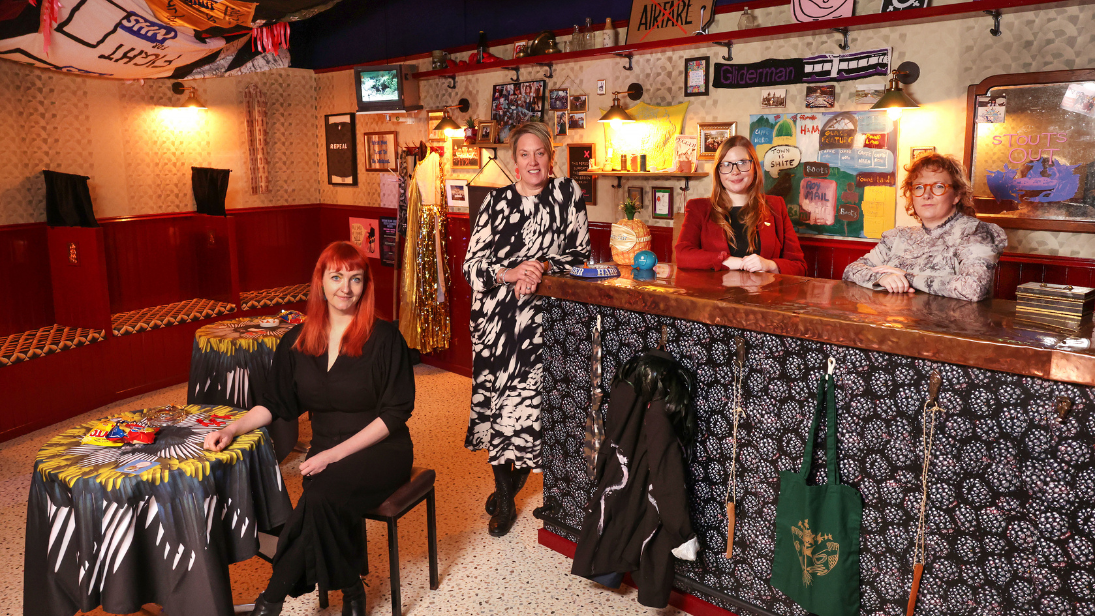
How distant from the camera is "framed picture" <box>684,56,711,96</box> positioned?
4652 mm

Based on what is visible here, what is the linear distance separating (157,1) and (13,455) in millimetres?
2889

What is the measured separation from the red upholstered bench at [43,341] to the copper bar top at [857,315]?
389cm

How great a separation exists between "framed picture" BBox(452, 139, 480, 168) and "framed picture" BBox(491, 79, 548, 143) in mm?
300

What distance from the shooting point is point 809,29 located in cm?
405

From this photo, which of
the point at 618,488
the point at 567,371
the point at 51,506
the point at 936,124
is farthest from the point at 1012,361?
the point at 51,506

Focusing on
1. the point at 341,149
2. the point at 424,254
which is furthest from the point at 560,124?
the point at 341,149

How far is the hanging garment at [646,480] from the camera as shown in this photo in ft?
8.75

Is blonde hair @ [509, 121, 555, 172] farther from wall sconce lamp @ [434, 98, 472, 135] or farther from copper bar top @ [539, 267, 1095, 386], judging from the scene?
wall sconce lamp @ [434, 98, 472, 135]

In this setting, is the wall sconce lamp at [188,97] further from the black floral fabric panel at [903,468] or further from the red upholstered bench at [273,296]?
the black floral fabric panel at [903,468]

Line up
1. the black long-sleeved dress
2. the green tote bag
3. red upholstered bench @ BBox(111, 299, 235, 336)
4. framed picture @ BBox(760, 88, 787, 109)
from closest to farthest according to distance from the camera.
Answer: the green tote bag < the black long-sleeved dress < framed picture @ BBox(760, 88, 787, 109) < red upholstered bench @ BBox(111, 299, 235, 336)

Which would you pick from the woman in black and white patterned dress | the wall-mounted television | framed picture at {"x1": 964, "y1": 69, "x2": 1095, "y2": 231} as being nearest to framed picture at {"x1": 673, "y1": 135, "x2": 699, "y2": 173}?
the woman in black and white patterned dress

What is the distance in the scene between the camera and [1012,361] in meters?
1.99

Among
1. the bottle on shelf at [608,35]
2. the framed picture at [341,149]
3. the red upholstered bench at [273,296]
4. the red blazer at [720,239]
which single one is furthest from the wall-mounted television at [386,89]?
the red blazer at [720,239]

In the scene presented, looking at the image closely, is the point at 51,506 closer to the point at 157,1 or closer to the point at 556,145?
the point at 157,1
